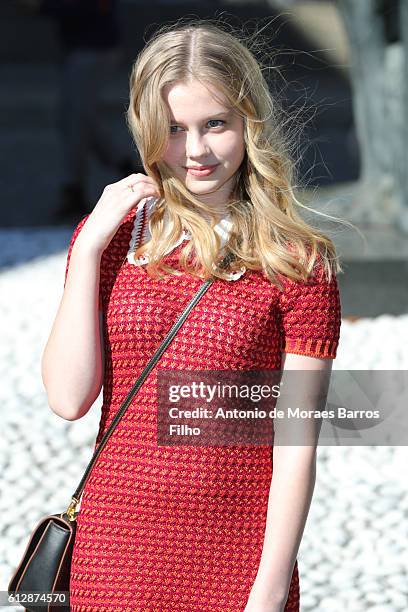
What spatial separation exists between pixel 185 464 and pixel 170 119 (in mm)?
557

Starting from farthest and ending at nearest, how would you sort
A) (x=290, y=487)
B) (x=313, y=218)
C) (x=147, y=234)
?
(x=313, y=218)
(x=147, y=234)
(x=290, y=487)

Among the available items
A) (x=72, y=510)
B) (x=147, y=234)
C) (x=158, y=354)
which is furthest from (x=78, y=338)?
(x=72, y=510)

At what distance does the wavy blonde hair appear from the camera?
6.23ft

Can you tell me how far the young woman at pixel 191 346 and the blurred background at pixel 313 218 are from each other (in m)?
0.31

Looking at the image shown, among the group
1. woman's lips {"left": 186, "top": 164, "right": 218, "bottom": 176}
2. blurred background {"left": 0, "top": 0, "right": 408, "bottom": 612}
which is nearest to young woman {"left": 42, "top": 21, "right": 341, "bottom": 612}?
woman's lips {"left": 186, "top": 164, "right": 218, "bottom": 176}

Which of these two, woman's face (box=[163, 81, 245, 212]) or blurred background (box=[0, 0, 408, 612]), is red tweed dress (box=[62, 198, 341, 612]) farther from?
blurred background (box=[0, 0, 408, 612])

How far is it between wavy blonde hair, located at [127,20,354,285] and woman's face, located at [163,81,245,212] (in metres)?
0.01

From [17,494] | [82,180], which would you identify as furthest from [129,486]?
[82,180]

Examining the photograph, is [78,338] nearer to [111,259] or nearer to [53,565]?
[111,259]

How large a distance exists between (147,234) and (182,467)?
400 millimetres

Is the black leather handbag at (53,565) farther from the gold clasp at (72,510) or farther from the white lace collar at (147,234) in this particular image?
the white lace collar at (147,234)

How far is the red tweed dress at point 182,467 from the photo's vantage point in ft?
6.16

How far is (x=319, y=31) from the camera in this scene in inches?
677

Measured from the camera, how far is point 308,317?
1884 mm
